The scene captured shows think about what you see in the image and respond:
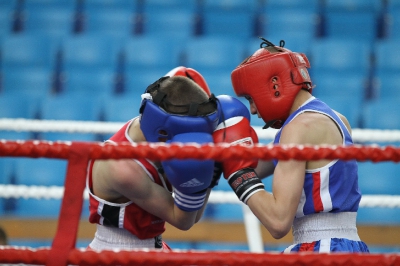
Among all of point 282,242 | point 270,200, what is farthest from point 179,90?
point 282,242

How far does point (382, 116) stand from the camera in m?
4.23

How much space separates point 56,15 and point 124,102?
142cm

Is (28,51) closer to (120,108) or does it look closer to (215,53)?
(120,108)

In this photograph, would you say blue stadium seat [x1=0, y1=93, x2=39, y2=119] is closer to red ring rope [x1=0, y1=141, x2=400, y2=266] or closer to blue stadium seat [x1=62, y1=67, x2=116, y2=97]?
blue stadium seat [x1=62, y1=67, x2=116, y2=97]

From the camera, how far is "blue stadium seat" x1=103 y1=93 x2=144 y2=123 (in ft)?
13.9

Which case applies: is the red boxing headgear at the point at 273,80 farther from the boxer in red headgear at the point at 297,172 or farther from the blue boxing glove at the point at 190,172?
the blue boxing glove at the point at 190,172

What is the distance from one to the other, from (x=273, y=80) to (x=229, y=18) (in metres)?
3.42

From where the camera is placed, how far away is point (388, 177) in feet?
12.6

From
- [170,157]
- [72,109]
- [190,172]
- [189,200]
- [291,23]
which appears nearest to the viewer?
[170,157]

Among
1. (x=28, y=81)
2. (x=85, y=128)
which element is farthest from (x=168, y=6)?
(x=85, y=128)

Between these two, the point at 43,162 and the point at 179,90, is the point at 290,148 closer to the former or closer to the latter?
the point at 179,90

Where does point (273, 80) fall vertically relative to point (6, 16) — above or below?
above

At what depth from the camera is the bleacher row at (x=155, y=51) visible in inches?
169

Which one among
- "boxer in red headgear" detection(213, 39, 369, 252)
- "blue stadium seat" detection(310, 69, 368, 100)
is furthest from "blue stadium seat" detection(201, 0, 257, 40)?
"boxer in red headgear" detection(213, 39, 369, 252)
